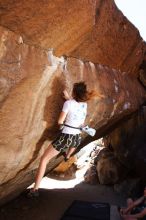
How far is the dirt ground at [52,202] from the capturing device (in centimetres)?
713

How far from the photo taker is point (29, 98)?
4141 millimetres

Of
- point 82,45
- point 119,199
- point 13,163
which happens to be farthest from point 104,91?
point 119,199

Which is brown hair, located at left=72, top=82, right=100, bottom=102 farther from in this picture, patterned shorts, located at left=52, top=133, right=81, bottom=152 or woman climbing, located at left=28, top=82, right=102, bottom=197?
patterned shorts, located at left=52, top=133, right=81, bottom=152

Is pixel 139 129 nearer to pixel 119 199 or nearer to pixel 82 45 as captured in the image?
pixel 119 199

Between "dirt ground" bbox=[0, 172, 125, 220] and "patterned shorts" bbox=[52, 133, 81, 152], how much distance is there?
2.72 metres

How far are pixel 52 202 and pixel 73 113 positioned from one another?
4327mm

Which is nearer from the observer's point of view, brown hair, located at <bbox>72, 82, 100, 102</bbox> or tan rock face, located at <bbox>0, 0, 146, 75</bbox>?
tan rock face, located at <bbox>0, 0, 146, 75</bbox>

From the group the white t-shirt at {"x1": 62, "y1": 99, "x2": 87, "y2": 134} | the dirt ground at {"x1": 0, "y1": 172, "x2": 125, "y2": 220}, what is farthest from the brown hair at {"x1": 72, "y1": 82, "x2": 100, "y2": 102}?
the dirt ground at {"x1": 0, "y1": 172, "x2": 125, "y2": 220}

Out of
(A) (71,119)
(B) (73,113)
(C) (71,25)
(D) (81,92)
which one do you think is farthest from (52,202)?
(C) (71,25)

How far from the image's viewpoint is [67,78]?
4656 mm

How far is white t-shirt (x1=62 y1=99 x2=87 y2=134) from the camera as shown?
4.39m

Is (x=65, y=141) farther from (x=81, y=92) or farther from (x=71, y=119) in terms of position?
(x=81, y=92)

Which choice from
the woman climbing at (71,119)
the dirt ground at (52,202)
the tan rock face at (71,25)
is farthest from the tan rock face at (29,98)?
the dirt ground at (52,202)

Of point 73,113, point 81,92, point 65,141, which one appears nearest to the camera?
point 81,92
